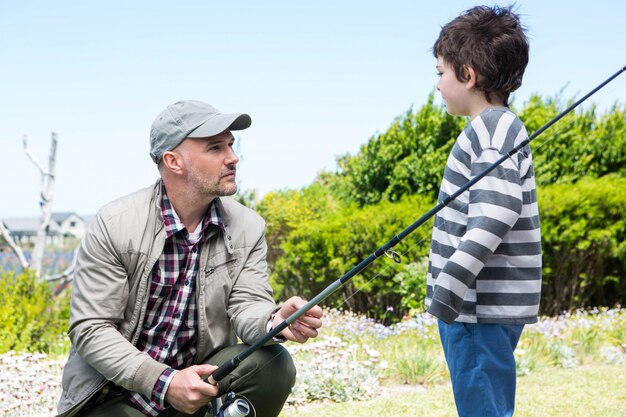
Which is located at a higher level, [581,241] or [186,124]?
[186,124]

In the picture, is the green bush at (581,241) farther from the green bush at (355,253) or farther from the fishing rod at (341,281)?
the fishing rod at (341,281)

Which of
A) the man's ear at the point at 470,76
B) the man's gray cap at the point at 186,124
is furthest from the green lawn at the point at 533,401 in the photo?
the man's ear at the point at 470,76

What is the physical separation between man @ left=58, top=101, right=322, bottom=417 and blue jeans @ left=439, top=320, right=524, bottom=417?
1.83ft

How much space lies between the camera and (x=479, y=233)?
252 centimetres

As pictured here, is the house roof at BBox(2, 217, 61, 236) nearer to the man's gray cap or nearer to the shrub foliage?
the shrub foliage

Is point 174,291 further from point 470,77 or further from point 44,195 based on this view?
point 44,195

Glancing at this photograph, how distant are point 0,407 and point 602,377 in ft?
14.1

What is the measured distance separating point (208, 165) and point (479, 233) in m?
1.07

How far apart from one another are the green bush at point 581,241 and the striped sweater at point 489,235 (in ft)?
20.4

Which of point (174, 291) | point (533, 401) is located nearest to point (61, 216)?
point (533, 401)

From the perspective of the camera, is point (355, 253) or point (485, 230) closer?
point (485, 230)

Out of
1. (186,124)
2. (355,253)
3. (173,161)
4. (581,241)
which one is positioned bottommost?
(355,253)

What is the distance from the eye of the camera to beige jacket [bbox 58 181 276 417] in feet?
8.95

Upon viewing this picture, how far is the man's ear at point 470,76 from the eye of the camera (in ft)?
9.08
